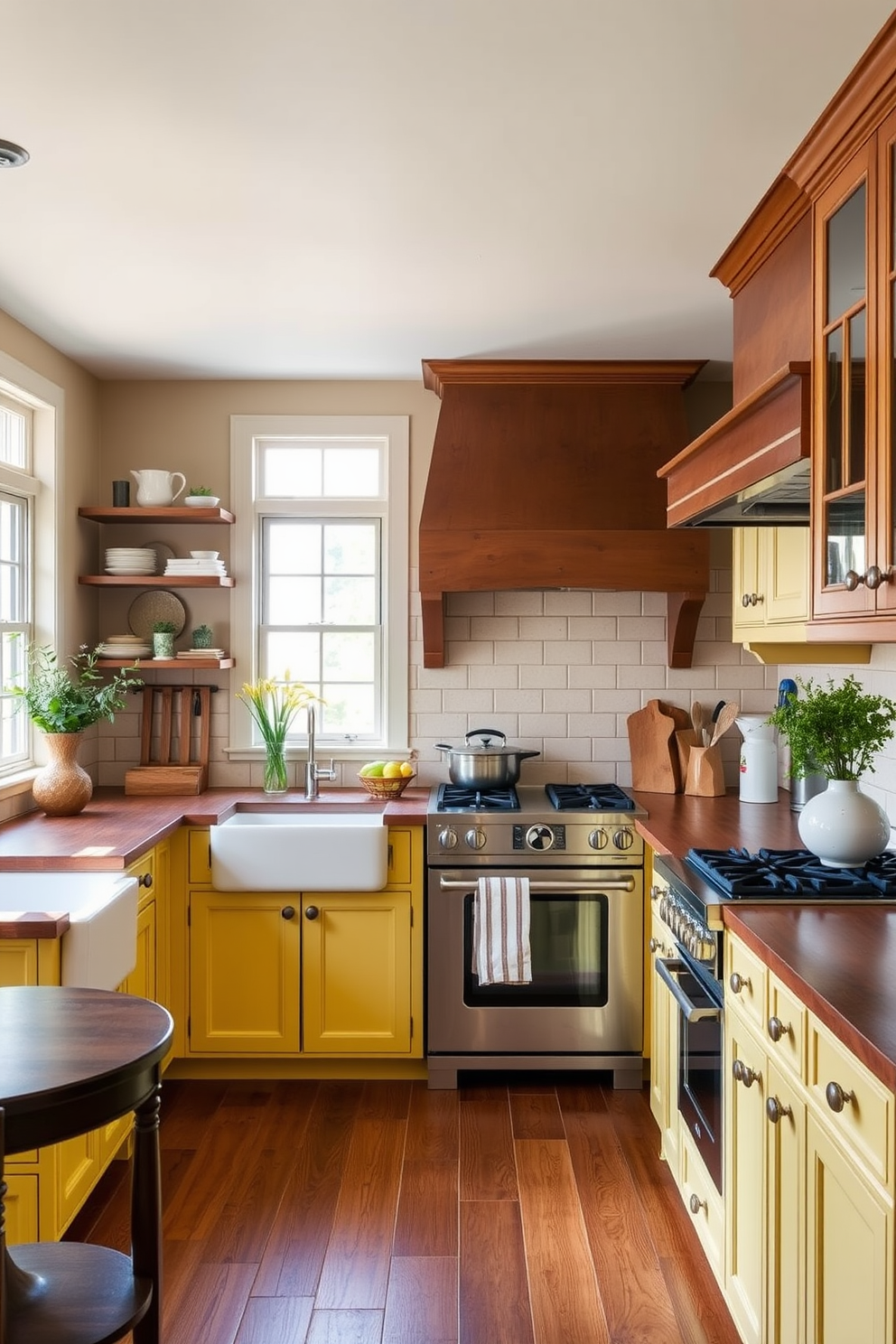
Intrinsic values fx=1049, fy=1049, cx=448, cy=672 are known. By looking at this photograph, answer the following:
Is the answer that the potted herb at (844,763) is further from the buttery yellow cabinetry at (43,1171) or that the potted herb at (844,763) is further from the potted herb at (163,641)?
the potted herb at (163,641)

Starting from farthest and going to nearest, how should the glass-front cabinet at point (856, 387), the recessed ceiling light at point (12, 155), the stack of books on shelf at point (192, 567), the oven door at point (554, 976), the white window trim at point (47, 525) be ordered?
the stack of books on shelf at point (192, 567) < the white window trim at point (47, 525) < the oven door at point (554, 976) < the recessed ceiling light at point (12, 155) < the glass-front cabinet at point (856, 387)

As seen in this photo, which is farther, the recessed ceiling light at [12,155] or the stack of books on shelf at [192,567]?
the stack of books on shelf at [192,567]

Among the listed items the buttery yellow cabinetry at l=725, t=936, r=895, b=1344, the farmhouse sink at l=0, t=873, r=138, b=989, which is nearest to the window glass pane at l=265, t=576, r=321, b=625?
the farmhouse sink at l=0, t=873, r=138, b=989

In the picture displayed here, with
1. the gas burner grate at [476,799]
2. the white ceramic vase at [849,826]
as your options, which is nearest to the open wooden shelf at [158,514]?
the gas burner grate at [476,799]

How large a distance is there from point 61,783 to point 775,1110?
2.59m

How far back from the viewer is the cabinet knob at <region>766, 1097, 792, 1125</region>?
74.8 inches

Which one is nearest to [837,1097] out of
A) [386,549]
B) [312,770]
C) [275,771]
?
[312,770]

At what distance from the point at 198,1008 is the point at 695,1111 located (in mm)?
1839

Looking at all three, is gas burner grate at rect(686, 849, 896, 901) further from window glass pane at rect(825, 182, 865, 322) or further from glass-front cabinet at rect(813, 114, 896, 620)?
window glass pane at rect(825, 182, 865, 322)

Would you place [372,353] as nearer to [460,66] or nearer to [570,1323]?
[460,66]

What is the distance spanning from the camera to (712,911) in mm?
2307

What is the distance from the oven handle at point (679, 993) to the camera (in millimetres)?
2410

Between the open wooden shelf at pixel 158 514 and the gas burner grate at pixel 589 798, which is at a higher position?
the open wooden shelf at pixel 158 514

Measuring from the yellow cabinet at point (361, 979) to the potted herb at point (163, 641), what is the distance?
121 centimetres
